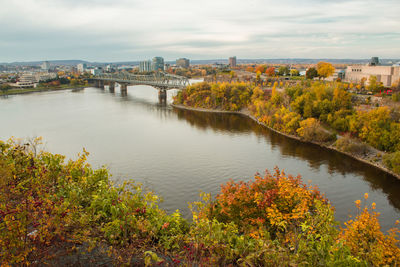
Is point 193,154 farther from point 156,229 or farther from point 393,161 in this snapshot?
point 156,229

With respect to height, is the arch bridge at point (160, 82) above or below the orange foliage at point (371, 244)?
above

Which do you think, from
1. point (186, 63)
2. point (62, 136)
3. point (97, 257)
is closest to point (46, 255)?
point (97, 257)

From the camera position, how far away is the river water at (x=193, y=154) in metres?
10.1

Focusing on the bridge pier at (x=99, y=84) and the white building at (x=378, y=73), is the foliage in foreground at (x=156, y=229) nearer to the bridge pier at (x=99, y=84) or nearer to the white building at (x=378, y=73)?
the white building at (x=378, y=73)

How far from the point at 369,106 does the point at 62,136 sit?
20369mm

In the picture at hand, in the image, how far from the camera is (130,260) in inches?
139

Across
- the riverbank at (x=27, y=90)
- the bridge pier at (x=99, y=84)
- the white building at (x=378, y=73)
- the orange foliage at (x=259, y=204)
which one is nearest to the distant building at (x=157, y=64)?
the bridge pier at (x=99, y=84)

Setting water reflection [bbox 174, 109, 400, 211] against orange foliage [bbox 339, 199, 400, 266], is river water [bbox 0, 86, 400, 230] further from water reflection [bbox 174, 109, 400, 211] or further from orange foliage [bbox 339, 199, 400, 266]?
orange foliage [bbox 339, 199, 400, 266]

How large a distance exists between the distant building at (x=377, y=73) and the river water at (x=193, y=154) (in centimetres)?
1411

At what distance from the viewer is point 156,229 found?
437cm

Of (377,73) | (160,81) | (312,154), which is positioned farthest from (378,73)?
(160,81)

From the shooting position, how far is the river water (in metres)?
10.1

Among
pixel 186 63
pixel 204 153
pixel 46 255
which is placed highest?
pixel 186 63

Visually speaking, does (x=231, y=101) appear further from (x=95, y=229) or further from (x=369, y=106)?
(x=95, y=229)
